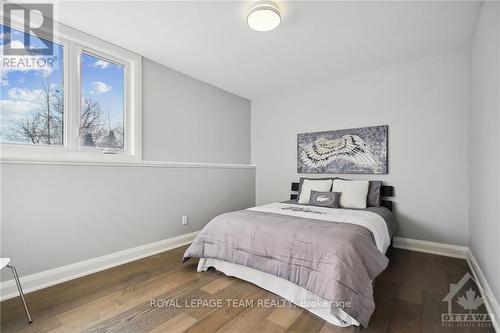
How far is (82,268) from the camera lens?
7.68 feet

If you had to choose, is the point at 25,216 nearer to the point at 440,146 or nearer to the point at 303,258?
the point at 303,258

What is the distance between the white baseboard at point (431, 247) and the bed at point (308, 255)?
69cm

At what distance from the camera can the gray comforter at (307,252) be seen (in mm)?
1592

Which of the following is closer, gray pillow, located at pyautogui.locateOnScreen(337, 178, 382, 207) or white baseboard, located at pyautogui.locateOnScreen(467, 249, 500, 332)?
white baseboard, located at pyautogui.locateOnScreen(467, 249, 500, 332)

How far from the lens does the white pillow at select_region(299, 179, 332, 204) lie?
133 inches

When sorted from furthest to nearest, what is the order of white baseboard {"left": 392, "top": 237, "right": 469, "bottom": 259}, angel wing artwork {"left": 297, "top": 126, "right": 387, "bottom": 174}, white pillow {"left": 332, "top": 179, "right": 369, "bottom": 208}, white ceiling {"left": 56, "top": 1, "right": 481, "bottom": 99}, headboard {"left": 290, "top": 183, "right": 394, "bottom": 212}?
angel wing artwork {"left": 297, "top": 126, "right": 387, "bottom": 174} < headboard {"left": 290, "top": 183, "right": 394, "bottom": 212} < white pillow {"left": 332, "top": 179, "right": 369, "bottom": 208} < white baseboard {"left": 392, "top": 237, "right": 469, "bottom": 259} < white ceiling {"left": 56, "top": 1, "right": 481, "bottom": 99}

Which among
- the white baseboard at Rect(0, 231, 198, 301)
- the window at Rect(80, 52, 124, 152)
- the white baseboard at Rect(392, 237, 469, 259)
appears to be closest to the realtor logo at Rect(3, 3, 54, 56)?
the window at Rect(80, 52, 124, 152)

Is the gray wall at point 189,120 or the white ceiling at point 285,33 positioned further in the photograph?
the gray wall at point 189,120

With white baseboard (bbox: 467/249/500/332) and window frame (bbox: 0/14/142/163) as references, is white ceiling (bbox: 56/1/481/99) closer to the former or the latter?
window frame (bbox: 0/14/142/163)

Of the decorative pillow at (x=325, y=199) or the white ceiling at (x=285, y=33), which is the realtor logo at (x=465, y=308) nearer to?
the decorative pillow at (x=325, y=199)

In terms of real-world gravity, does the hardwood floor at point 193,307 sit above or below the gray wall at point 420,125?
below

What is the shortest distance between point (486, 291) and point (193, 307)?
2287mm

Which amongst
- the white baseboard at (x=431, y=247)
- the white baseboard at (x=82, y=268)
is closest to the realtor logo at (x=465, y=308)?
the white baseboard at (x=431, y=247)

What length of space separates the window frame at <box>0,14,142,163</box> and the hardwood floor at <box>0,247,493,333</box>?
1.19 metres
